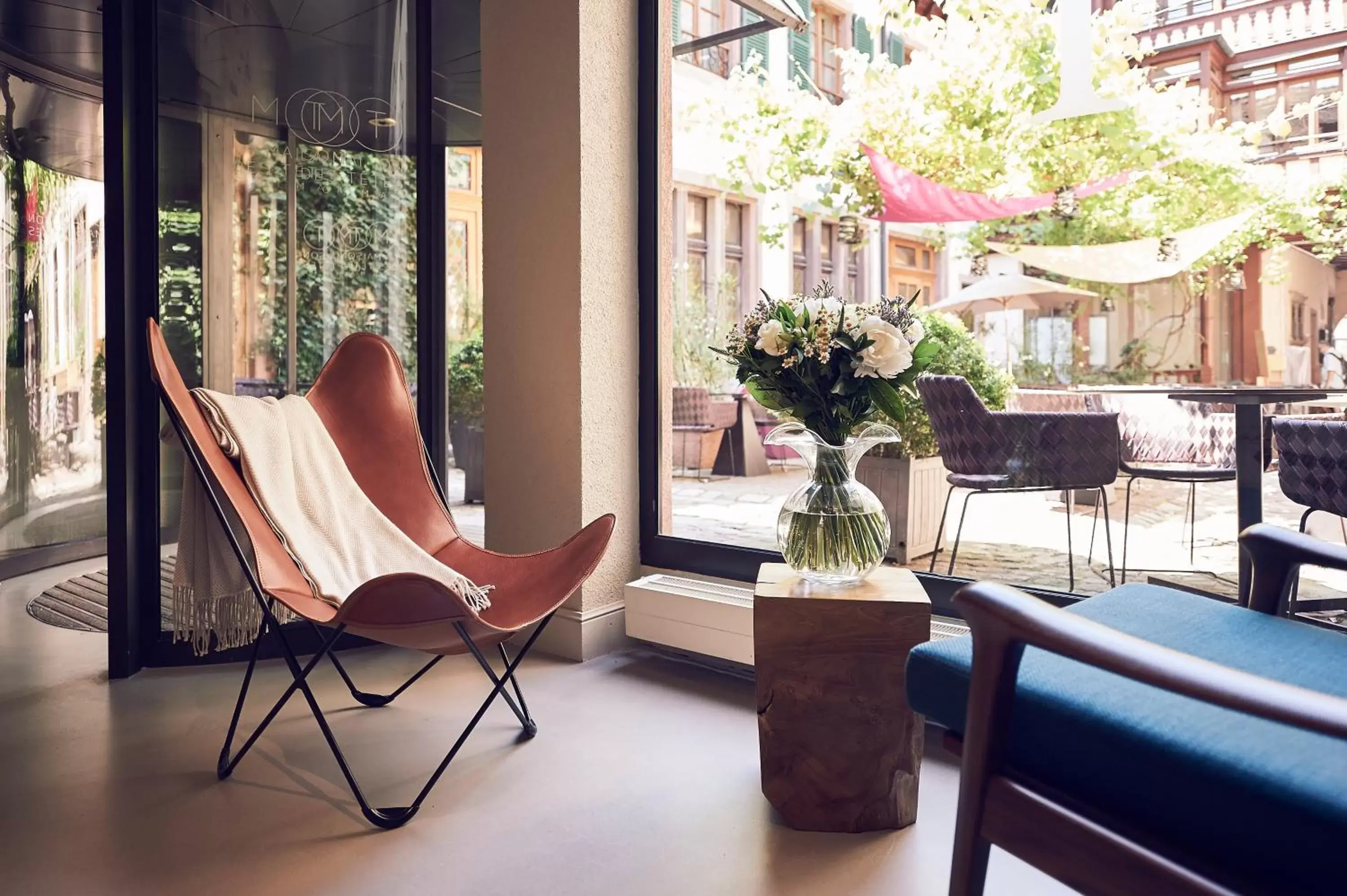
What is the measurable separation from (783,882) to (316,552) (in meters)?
1.40

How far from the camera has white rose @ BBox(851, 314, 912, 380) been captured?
190 cm

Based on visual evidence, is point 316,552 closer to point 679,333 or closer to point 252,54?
point 679,333

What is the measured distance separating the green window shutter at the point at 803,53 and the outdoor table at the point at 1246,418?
4.61ft

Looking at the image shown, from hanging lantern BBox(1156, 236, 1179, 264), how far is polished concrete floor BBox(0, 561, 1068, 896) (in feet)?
4.31

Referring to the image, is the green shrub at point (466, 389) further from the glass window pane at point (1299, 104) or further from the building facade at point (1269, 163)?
the glass window pane at point (1299, 104)

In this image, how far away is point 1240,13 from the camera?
2.24 m

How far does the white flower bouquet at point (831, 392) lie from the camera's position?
193 centimetres

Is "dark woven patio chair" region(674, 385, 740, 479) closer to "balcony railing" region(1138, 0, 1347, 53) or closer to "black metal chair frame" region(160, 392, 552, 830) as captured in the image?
"black metal chair frame" region(160, 392, 552, 830)

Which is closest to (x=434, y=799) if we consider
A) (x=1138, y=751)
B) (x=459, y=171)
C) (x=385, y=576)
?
Result: (x=385, y=576)

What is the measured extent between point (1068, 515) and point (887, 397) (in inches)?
33.7

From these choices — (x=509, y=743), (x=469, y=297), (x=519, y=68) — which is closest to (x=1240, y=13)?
(x=519, y=68)

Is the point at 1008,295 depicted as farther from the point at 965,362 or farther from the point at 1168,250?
the point at 1168,250

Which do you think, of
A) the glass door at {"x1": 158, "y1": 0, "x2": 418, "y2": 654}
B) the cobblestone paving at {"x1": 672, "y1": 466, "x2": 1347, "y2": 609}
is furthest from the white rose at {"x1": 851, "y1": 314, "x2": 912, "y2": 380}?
A: the glass door at {"x1": 158, "y1": 0, "x2": 418, "y2": 654}

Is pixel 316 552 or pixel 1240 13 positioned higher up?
pixel 1240 13
